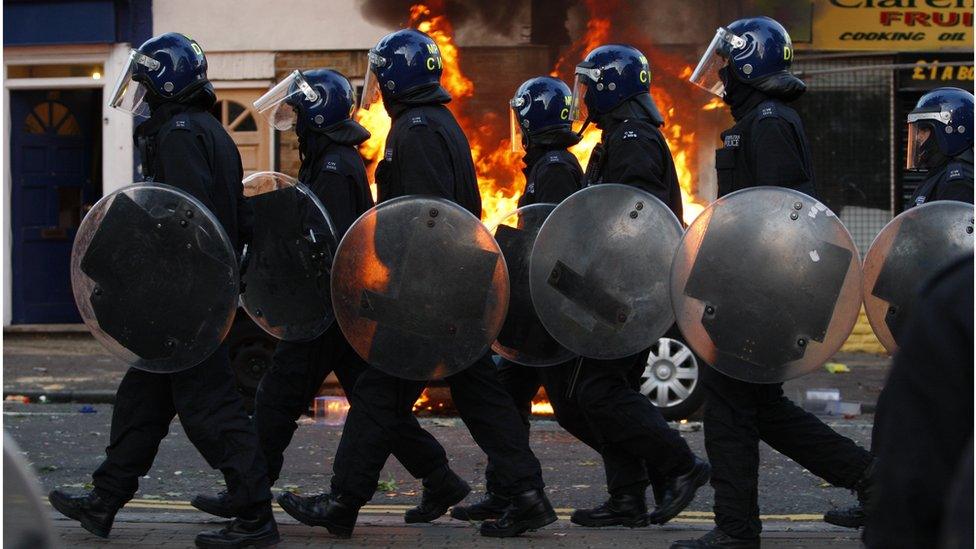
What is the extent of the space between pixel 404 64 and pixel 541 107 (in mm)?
990

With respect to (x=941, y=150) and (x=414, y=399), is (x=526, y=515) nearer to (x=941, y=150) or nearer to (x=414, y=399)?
(x=414, y=399)

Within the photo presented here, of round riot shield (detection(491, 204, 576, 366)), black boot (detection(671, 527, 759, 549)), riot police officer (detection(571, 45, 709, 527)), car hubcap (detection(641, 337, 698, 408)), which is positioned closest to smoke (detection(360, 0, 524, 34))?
car hubcap (detection(641, 337, 698, 408))

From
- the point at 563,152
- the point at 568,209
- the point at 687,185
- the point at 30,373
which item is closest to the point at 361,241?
the point at 568,209

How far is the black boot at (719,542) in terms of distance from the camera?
202 inches

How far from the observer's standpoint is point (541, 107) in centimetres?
651

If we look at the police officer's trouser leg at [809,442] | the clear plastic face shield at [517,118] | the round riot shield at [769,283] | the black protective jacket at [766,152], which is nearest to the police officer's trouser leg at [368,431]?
the round riot shield at [769,283]

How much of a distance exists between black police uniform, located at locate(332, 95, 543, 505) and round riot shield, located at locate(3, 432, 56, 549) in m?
3.64

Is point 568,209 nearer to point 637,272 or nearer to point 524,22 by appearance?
point 637,272

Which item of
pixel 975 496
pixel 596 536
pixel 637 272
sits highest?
pixel 975 496

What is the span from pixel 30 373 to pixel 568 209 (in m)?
7.68

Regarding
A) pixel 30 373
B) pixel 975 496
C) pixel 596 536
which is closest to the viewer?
pixel 975 496

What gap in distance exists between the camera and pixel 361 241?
5.31m

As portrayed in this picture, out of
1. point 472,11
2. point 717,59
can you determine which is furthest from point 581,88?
point 472,11

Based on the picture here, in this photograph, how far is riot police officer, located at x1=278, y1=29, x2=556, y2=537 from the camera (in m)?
A: 5.45
